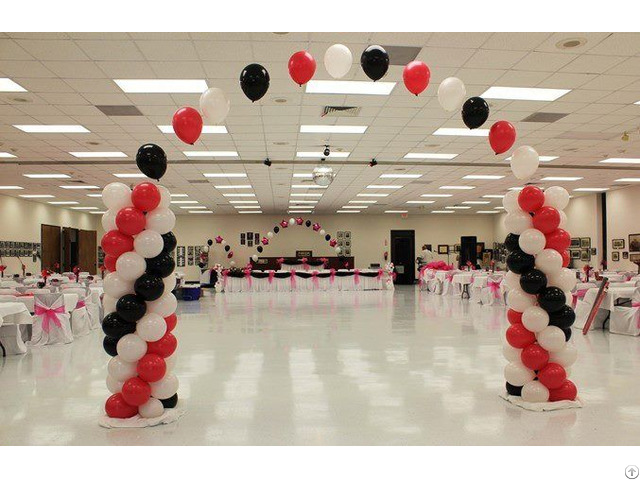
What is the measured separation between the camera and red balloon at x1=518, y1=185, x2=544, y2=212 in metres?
4.51

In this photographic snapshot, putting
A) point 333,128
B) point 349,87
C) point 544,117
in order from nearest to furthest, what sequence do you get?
point 349,87 < point 544,117 < point 333,128

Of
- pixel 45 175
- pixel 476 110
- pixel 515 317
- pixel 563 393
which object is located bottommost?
pixel 563 393

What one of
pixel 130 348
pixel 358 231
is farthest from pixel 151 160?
pixel 358 231

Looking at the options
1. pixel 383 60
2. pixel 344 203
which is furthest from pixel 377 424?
pixel 344 203

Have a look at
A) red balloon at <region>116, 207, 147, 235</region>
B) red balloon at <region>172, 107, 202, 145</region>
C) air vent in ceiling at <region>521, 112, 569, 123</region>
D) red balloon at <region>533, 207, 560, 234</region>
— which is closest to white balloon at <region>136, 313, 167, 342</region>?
red balloon at <region>116, 207, 147, 235</region>

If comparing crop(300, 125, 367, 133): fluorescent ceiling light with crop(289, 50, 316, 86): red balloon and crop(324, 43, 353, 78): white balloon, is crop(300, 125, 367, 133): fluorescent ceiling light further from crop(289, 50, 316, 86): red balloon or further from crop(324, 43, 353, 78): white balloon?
crop(289, 50, 316, 86): red balloon

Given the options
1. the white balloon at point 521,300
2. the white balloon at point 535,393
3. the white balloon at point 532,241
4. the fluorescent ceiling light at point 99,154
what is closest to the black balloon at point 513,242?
the white balloon at point 532,241

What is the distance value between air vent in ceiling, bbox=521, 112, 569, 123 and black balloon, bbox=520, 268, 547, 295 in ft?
15.1

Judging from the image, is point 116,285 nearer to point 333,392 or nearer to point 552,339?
point 333,392

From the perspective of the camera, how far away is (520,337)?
14.8 feet

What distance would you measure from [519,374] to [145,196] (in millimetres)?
3616

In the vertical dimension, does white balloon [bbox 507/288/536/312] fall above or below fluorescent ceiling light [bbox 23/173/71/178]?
below

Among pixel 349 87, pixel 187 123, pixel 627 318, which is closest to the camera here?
pixel 187 123
